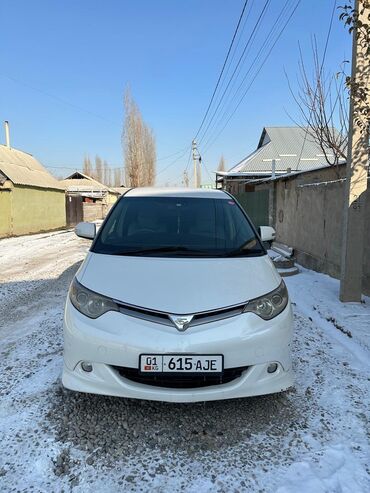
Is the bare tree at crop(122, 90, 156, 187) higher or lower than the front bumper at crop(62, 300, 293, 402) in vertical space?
higher

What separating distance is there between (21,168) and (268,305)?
74.6 feet

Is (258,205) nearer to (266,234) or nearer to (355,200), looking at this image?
(355,200)

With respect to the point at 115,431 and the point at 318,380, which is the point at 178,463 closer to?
the point at 115,431

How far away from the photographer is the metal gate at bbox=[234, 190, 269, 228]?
12802 millimetres

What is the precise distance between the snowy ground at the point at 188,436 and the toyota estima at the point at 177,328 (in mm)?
310

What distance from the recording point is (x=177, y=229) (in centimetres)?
357

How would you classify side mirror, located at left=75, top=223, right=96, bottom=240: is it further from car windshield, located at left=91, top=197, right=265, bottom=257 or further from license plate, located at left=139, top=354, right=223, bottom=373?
license plate, located at left=139, top=354, right=223, bottom=373

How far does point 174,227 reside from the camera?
360cm

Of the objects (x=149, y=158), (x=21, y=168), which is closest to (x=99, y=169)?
(x=149, y=158)

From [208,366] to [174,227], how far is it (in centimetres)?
154

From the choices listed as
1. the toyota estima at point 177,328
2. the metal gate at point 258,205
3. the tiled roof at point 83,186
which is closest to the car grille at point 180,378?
the toyota estima at point 177,328

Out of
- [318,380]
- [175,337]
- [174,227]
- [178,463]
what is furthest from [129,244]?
[318,380]

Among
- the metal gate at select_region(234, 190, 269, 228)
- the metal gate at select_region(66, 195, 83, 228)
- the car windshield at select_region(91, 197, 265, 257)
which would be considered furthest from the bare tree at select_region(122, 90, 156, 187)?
the car windshield at select_region(91, 197, 265, 257)

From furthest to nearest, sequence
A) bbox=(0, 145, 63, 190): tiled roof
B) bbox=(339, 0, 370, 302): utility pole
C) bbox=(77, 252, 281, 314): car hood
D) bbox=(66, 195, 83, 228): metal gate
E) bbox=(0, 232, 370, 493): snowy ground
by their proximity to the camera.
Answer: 1. bbox=(66, 195, 83, 228): metal gate
2. bbox=(0, 145, 63, 190): tiled roof
3. bbox=(339, 0, 370, 302): utility pole
4. bbox=(77, 252, 281, 314): car hood
5. bbox=(0, 232, 370, 493): snowy ground
